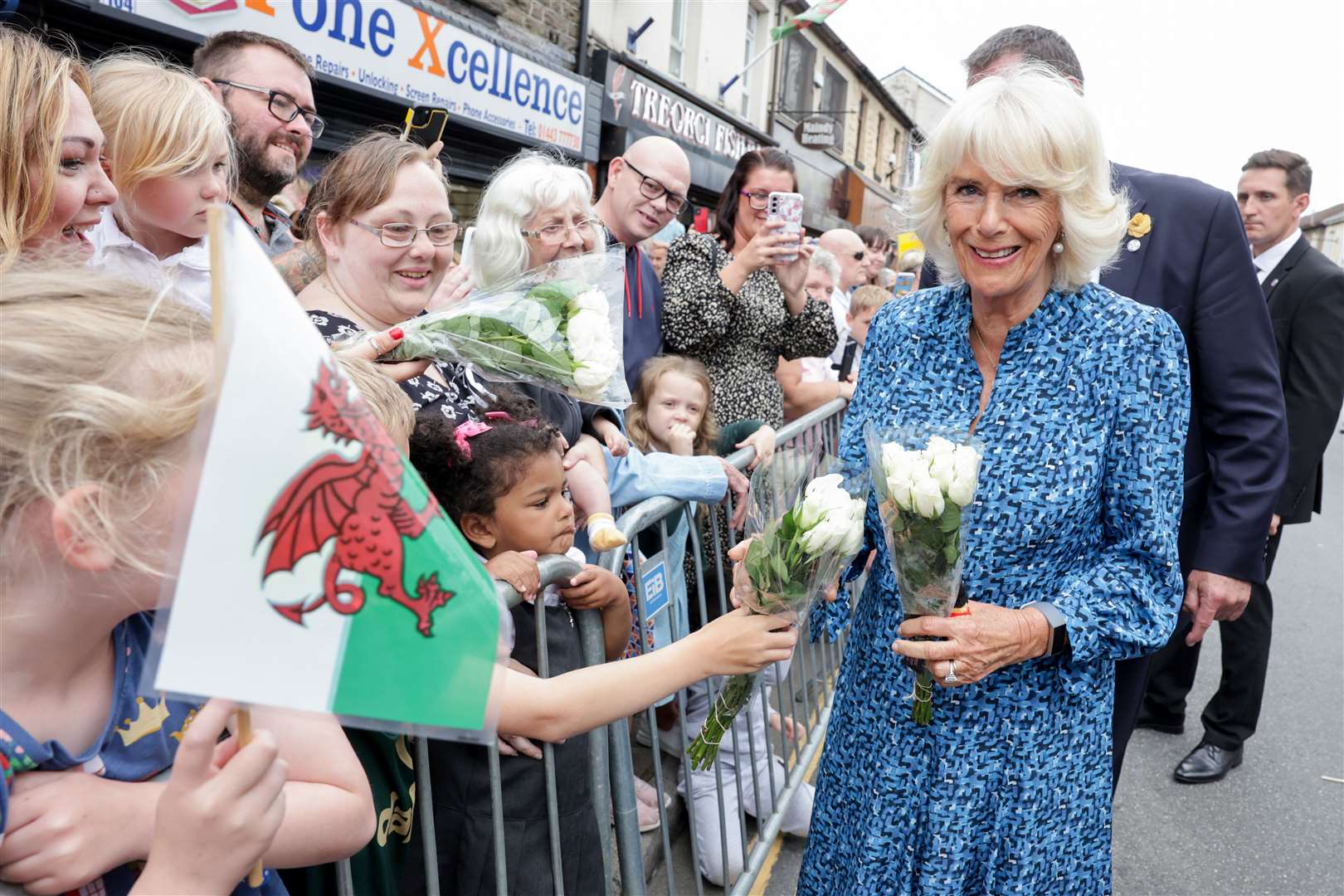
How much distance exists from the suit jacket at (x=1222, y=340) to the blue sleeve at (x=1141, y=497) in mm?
671

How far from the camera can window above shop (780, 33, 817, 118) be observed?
19.9m

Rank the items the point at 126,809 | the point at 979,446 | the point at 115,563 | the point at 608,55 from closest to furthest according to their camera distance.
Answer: the point at 115,563
the point at 126,809
the point at 979,446
the point at 608,55

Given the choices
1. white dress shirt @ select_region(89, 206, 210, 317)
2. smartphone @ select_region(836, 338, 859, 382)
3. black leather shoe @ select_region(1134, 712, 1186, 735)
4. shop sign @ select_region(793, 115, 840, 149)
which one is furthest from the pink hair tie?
shop sign @ select_region(793, 115, 840, 149)

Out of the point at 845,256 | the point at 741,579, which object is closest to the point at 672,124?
the point at 845,256

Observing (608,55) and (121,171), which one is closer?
(121,171)

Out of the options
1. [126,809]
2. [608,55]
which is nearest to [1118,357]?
[126,809]

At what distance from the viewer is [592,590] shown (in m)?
1.91

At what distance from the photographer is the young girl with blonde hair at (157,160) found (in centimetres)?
232

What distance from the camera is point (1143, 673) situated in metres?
2.55

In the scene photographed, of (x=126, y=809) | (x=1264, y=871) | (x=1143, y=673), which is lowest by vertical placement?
(x=1264, y=871)

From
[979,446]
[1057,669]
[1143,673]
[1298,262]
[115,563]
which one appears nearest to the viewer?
[115,563]

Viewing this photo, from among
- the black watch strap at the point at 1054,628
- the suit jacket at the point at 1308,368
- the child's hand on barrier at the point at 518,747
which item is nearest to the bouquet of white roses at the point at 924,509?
the black watch strap at the point at 1054,628

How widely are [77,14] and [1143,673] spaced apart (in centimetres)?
636

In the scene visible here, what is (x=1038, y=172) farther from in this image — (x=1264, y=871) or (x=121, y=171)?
(x=1264, y=871)
